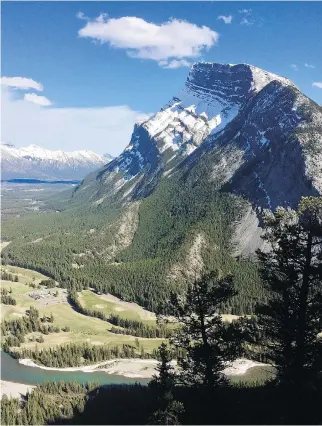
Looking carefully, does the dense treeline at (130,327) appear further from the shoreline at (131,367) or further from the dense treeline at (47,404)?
the dense treeline at (47,404)

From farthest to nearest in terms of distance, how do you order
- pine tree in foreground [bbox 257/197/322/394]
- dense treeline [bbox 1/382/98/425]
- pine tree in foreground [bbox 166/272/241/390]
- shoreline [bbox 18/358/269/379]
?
shoreline [bbox 18/358/269/379] < dense treeline [bbox 1/382/98/425] < pine tree in foreground [bbox 166/272/241/390] < pine tree in foreground [bbox 257/197/322/394]

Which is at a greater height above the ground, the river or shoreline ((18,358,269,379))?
shoreline ((18,358,269,379))

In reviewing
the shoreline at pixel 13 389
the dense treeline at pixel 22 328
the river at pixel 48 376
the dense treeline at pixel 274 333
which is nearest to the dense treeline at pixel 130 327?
the dense treeline at pixel 22 328

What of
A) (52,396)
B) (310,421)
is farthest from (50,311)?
(310,421)

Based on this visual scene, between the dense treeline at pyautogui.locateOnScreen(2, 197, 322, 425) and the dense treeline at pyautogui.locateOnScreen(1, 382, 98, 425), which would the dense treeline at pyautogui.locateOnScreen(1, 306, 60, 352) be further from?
the dense treeline at pyautogui.locateOnScreen(2, 197, 322, 425)

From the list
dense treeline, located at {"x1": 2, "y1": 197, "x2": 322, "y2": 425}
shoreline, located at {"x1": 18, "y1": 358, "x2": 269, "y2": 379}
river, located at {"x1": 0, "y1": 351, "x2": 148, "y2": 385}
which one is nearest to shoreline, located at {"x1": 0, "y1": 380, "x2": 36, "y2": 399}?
river, located at {"x1": 0, "y1": 351, "x2": 148, "y2": 385}

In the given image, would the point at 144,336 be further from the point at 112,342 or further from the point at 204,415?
the point at 204,415
